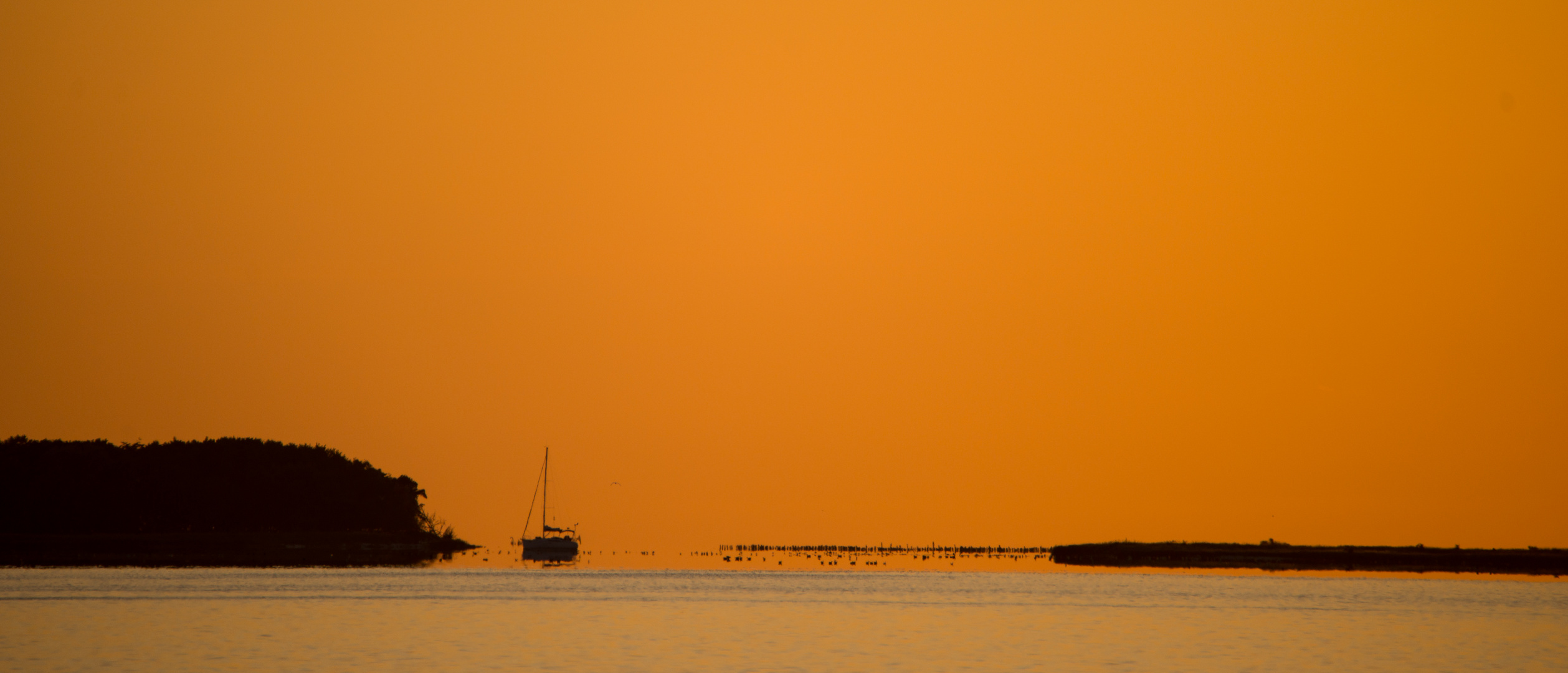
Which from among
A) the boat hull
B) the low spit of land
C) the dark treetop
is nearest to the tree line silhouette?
the dark treetop

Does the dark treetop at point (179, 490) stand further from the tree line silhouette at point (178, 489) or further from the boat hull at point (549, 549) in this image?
the boat hull at point (549, 549)

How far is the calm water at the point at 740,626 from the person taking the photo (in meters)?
48.5

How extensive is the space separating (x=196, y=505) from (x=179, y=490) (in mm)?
2403

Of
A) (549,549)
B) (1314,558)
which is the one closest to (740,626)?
(549,549)

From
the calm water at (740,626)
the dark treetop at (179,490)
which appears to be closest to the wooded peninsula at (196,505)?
the dark treetop at (179,490)

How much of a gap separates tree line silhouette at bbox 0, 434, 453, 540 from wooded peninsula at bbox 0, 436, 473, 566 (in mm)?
129

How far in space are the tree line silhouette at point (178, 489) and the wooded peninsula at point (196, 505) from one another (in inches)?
5.1

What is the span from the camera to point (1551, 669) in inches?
1935

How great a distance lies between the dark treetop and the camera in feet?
485

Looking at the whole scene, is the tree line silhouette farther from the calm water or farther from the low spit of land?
the low spit of land

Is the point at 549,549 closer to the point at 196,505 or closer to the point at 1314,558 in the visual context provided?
the point at 196,505

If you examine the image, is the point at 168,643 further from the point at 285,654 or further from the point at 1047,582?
Answer: the point at 1047,582

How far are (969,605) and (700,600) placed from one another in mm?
16190

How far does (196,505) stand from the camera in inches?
6019
